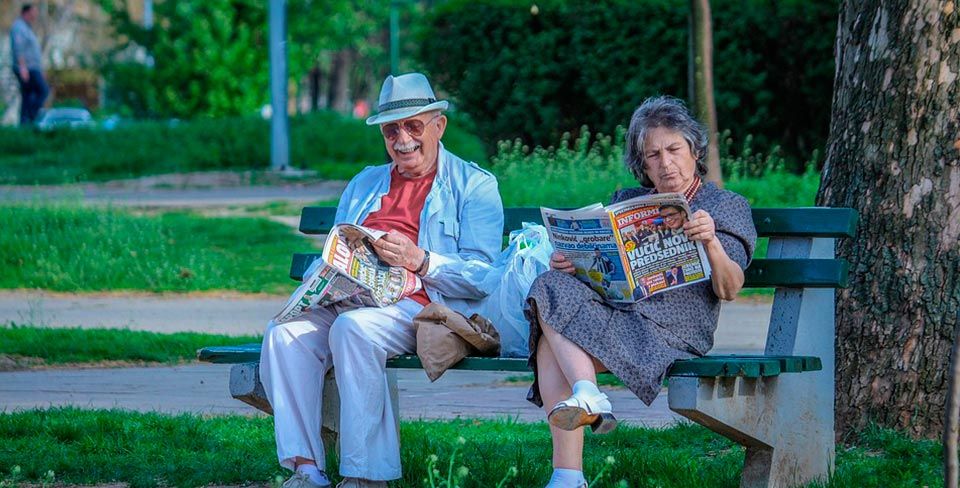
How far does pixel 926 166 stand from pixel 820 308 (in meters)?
0.87

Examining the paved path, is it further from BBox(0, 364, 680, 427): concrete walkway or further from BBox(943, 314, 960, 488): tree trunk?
BBox(943, 314, 960, 488): tree trunk

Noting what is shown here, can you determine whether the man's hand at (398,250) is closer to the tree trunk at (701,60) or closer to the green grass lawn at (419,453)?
the green grass lawn at (419,453)

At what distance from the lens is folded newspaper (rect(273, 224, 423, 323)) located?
15.1 ft

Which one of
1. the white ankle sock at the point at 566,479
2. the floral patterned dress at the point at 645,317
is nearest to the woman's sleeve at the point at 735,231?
the floral patterned dress at the point at 645,317

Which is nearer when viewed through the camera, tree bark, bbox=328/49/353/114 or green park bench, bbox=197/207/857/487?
green park bench, bbox=197/207/857/487

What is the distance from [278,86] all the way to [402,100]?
14454mm

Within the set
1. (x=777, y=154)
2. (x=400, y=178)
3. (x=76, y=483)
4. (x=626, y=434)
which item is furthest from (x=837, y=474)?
(x=777, y=154)

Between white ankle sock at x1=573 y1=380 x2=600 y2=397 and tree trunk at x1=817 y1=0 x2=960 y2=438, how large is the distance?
1498mm

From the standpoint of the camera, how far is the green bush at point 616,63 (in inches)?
635

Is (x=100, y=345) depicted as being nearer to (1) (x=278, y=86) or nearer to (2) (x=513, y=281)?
(2) (x=513, y=281)

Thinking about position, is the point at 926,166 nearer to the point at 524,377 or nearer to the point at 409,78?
the point at 409,78

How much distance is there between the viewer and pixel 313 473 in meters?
4.61

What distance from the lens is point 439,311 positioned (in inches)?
180

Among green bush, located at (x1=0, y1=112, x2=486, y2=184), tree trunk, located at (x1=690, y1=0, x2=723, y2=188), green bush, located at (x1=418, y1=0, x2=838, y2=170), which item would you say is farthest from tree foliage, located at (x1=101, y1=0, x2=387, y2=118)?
tree trunk, located at (x1=690, y1=0, x2=723, y2=188)
